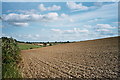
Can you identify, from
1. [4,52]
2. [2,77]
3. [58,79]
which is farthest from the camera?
[4,52]

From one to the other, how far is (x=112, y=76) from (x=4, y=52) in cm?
663

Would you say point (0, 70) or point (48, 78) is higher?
point (0, 70)

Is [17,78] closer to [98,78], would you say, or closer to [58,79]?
[58,79]

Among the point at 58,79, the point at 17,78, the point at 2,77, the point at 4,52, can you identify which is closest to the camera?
the point at 2,77

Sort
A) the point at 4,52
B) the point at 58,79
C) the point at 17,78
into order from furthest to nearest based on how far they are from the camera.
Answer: the point at 4,52 → the point at 58,79 → the point at 17,78

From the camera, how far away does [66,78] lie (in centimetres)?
710

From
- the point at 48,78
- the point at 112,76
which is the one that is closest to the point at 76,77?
the point at 48,78

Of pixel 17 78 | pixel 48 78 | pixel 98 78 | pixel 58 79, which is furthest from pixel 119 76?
pixel 17 78

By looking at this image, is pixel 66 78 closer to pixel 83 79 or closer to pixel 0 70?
pixel 83 79

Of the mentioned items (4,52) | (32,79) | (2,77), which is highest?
(4,52)

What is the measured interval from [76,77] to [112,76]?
1.98 meters

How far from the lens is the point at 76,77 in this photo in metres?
7.29

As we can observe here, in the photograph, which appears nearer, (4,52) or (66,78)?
(66,78)

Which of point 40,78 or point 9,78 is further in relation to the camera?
point 40,78
